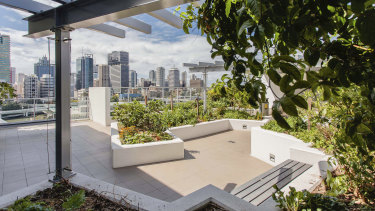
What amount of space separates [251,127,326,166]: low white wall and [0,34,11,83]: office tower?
538 cm

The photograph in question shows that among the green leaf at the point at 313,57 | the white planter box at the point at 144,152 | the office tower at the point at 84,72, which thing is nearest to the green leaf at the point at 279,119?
the green leaf at the point at 313,57

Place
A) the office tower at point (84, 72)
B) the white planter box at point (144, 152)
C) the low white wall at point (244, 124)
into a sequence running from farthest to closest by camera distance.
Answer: the office tower at point (84, 72) < the low white wall at point (244, 124) < the white planter box at point (144, 152)

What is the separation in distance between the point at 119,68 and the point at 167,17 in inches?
710

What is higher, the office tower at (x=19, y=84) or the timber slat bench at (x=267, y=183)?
the office tower at (x=19, y=84)

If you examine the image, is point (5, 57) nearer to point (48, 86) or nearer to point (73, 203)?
point (48, 86)

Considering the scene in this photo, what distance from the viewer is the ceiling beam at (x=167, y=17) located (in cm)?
294

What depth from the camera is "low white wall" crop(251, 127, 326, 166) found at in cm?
365

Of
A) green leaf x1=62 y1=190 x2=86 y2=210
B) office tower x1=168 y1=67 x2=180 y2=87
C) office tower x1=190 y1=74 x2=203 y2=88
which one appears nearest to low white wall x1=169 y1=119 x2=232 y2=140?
office tower x1=190 y1=74 x2=203 y2=88

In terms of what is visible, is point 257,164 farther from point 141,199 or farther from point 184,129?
point 141,199

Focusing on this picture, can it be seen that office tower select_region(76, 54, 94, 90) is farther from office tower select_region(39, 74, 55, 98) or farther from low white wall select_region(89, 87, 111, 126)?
office tower select_region(39, 74, 55, 98)

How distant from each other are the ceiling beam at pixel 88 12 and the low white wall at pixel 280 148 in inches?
130

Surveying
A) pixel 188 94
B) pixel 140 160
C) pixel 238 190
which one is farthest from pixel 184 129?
pixel 188 94

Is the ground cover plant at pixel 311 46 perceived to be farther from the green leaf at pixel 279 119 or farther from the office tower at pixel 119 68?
the office tower at pixel 119 68

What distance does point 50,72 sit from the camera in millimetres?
2627
